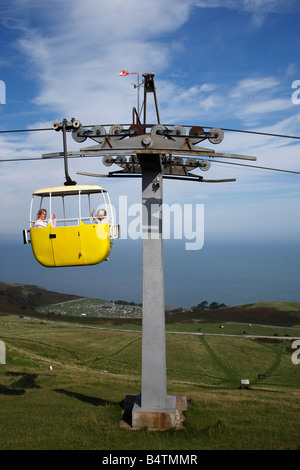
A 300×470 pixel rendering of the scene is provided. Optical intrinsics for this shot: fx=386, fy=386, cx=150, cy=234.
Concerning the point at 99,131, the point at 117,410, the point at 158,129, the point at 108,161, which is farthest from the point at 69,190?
the point at 117,410

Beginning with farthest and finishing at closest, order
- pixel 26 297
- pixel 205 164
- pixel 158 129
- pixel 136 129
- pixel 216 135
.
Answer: pixel 26 297, pixel 205 164, pixel 136 129, pixel 216 135, pixel 158 129

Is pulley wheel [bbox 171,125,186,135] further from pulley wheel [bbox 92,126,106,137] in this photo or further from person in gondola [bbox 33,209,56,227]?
person in gondola [bbox 33,209,56,227]

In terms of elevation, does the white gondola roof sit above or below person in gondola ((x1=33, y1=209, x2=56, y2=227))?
above

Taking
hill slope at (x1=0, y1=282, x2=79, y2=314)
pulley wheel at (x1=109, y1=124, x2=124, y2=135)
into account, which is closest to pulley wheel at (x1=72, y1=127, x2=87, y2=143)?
pulley wheel at (x1=109, y1=124, x2=124, y2=135)

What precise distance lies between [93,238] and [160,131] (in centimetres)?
298

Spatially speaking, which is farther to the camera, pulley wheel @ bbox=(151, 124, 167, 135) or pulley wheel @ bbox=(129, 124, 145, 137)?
pulley wheel @ bbox=(129, 124, 145, 137)

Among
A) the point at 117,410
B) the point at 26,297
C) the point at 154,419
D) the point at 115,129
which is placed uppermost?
the point at 115,129

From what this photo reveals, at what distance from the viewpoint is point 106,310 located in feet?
277

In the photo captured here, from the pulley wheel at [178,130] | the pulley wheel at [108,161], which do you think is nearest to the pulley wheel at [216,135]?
the pulley wheel at [178,130]

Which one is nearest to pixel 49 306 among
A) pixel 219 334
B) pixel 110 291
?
pixel 219 334

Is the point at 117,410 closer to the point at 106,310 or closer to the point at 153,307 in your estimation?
the point at 153,307

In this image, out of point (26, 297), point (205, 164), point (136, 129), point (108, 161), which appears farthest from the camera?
point (26, 297)

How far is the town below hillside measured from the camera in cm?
6038
